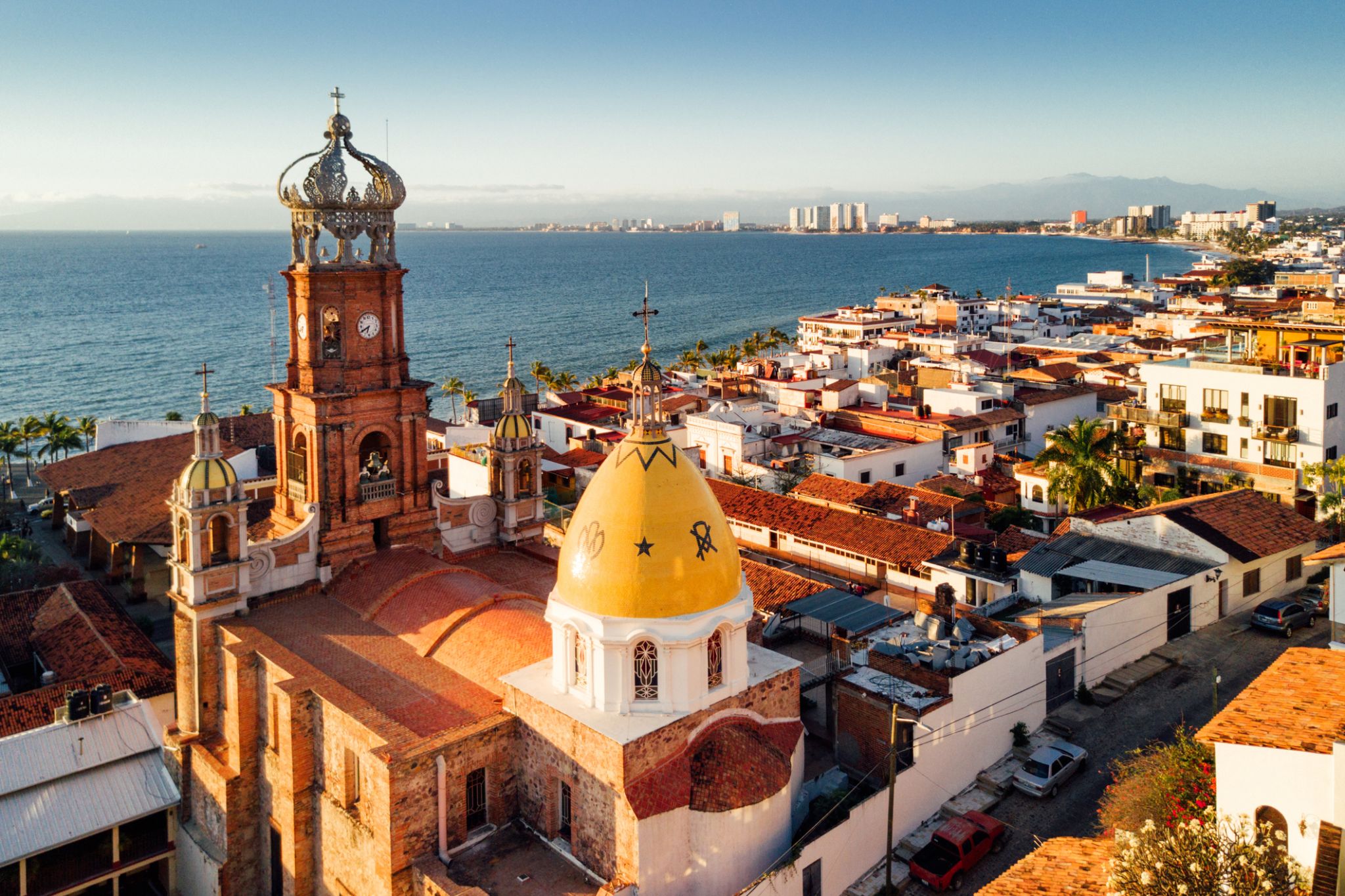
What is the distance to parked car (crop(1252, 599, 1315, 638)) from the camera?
1167 inches

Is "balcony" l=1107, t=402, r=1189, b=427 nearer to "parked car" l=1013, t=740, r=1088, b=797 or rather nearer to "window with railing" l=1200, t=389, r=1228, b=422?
"window with railing" l=1200, t=389, r=1228, b=422

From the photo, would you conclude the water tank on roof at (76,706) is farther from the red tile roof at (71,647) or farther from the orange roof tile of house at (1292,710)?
the orange roof tile of house at (1292,710)

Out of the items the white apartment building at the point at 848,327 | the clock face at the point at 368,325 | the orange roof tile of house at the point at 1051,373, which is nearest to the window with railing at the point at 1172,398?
the orange roof tile of house at the point at 1051,373

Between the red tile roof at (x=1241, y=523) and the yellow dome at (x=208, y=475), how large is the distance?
2691 cm

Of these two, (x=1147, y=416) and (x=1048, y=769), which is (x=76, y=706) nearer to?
(x=1048, y=769)

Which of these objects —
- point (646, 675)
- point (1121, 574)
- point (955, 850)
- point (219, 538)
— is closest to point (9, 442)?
point (219, 538)

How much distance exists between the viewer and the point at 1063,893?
54.1ft

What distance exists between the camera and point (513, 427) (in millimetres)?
28719

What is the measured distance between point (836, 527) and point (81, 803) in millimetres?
24997

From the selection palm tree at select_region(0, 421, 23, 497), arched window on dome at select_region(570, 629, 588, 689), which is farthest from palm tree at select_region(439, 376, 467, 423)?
arched window on dome at select_region(570, 629, 588, 689)

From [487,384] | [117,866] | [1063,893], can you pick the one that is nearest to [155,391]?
[487,384]

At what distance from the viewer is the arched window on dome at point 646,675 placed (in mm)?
18859

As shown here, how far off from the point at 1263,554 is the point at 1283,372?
17214 millimetres

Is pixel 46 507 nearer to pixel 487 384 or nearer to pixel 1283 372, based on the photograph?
pixel 487 384
